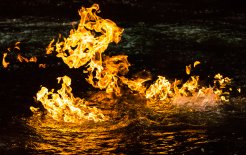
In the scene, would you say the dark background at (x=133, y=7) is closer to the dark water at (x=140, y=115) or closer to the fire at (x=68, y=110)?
the dark water at (x=140, y=115)

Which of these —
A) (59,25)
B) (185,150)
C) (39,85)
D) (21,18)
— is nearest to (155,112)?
(185,150)

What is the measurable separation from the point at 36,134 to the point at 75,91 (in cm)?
213

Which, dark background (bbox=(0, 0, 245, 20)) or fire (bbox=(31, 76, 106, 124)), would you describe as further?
dark background (bbox=(0, 0, 245, 20))

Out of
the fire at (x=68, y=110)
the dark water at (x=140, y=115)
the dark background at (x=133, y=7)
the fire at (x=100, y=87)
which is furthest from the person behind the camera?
the dark background at (x=133, y=7)

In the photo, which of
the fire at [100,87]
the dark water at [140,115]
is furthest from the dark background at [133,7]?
the fire at [100,87]

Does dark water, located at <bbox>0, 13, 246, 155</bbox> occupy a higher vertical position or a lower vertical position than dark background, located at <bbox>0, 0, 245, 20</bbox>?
lower

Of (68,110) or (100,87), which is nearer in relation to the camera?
(68,110)

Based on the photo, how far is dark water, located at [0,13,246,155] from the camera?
5.47 metres

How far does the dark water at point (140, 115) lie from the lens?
18.0 feet

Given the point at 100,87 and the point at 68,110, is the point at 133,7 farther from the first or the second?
the point at 68,110

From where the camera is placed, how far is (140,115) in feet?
21.1

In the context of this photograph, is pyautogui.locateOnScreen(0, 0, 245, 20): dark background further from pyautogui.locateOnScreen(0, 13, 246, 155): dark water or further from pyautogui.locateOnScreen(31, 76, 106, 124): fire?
pyautogui.locateOnScreen(31, 76, 106, 124): fire

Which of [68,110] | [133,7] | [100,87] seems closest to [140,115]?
[68,110]

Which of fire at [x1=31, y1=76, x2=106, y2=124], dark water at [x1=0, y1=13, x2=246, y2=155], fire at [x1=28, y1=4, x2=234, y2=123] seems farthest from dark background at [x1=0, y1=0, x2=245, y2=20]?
fire at [x1=31, y1=76, x2=106, y2=124]
